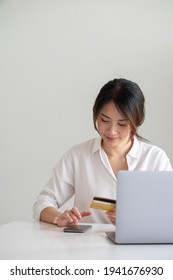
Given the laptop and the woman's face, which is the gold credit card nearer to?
the laptop

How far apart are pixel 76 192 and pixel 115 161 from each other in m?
0.27

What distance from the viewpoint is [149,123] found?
3338 mm

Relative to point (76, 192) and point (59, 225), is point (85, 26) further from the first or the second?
point (59, 225)

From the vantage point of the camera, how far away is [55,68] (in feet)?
11.3

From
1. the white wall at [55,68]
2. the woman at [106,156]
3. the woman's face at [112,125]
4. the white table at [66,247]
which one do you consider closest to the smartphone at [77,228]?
the white table at [66,247]

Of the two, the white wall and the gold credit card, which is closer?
the gold credit card

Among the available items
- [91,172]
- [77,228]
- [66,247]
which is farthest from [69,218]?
[91,172]

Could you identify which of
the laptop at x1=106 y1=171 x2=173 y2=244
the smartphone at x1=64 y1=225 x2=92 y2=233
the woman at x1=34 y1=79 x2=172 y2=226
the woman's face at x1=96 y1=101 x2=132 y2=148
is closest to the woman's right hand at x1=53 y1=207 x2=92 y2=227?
the smartphone at x1=64 y1=225 x2=92 y2=233

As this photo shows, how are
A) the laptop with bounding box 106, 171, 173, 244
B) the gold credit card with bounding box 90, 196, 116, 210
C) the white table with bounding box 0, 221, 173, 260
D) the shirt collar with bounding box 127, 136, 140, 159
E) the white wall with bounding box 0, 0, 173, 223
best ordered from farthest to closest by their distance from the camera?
the white wall with bounding box 0, 0, 173, 223
the shirt collar with bounding box 127, 136, 140, 159
the gold credit card with bounding box 90, 196, 116, 210
the laptop with bounding box 106, 171, 173, 244
the white table with bounding box 0, 221, 173, 260

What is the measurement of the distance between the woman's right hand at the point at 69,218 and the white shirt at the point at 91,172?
1.05ft

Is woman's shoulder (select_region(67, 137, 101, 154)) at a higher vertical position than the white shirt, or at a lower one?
higher

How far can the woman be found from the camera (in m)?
2.10

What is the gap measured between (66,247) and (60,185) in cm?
84

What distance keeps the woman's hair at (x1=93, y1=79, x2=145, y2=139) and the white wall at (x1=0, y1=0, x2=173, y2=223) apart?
1224 millimetres
